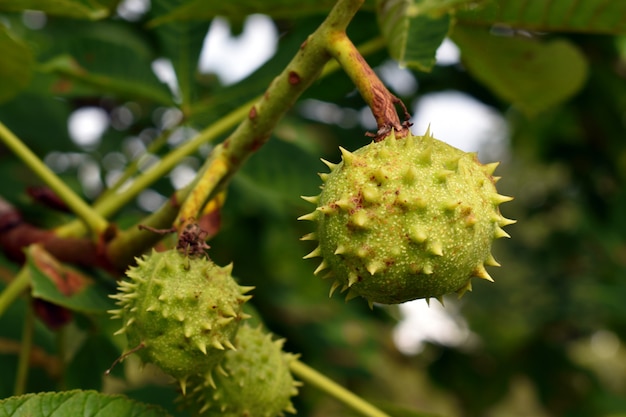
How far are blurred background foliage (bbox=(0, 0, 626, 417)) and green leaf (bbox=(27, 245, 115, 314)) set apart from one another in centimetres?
8

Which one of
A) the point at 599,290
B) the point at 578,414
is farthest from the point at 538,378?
the point at 599,290

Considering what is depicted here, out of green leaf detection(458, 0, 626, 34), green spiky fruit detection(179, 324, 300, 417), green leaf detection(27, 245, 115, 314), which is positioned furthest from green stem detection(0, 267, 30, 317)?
green leaf detection(458, 0, 626, 34)

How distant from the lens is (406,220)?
951 mm

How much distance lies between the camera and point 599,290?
10.6 ft

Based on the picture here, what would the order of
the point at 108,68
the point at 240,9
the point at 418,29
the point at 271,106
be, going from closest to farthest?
the point at 271,106 < the point at 418,29 < the point at 240,9 < the point at 108,68

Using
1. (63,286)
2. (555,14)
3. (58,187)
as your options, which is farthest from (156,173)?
(555,14)

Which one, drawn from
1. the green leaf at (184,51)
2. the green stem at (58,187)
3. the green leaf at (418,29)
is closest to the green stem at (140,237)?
the green stem at (58,187)

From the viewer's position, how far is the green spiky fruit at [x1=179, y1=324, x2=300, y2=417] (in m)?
1.21

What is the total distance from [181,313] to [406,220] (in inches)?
14.1

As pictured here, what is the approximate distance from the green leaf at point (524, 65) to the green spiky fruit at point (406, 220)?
87 cm

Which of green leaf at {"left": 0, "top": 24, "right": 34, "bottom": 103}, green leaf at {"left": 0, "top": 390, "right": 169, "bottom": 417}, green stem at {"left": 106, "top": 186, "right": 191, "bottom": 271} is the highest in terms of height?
green leaf at {"left": 0, "top": 24, "right": 34, "bottom": 103}

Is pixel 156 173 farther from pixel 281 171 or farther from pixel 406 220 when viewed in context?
pixel 406 220

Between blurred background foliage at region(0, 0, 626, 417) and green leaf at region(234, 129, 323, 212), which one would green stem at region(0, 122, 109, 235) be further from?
green leaf at region(234, 129, 323, 212)

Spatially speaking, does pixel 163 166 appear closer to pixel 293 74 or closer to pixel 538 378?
pixel 293 74
